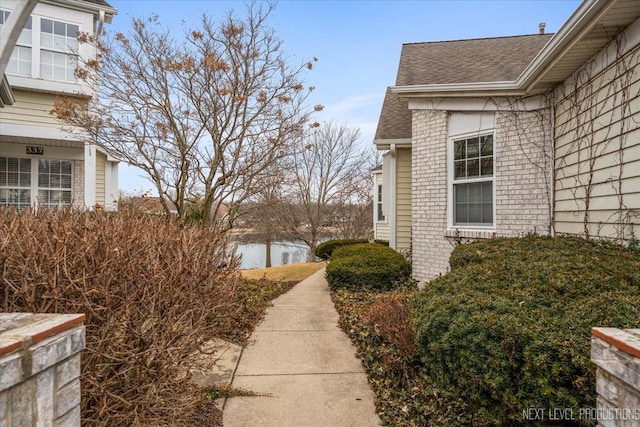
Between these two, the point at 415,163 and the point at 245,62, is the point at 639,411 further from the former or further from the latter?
the point at 245,62

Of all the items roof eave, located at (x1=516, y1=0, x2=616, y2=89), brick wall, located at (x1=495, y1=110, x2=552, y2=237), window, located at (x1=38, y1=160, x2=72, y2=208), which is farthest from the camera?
window, located at (x1=38, y1=160, x2=72, y2=208)

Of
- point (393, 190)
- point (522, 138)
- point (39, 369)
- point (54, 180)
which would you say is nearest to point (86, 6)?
point (54, 180)

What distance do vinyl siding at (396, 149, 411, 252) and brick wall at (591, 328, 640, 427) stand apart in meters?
7.20

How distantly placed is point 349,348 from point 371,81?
12.6 m

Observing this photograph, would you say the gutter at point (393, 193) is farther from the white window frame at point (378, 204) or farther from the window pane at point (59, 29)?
the window pane at point (59, 29)

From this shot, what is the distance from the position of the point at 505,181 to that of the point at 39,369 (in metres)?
6.80

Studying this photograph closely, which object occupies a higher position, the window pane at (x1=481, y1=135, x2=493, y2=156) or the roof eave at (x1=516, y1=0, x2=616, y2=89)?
the roof eave at (x1=516, y1=0, x2=616, y2=89)

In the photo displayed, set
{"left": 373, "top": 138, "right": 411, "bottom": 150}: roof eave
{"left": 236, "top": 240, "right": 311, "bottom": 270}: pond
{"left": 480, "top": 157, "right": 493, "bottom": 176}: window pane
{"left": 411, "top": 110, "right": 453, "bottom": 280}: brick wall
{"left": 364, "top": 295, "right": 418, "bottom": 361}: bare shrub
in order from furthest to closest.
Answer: {"left": 236, "top": 240, "right": 311, "bottom": 270}: pond < {"left": 373, "top": 138, "right": 411, "bottom": 150}: roof eave < {"left": 411, "top": 110, "right": 453, "bottom": 280}: brick wall < {"left": 480, "top": 157, "right": 493, "bottom": 176}: window pane < {"left": 364, "top": 295, "right": 418, "bottom": 361}: bare shrub

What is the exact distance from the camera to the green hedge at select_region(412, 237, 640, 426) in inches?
86.9

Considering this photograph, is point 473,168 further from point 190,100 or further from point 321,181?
point 321,181

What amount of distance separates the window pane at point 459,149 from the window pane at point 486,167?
0.43m

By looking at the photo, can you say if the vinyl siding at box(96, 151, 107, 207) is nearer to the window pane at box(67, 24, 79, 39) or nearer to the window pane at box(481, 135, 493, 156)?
the window pane at box(67, 24, 79, 39)

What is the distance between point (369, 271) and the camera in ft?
23.9

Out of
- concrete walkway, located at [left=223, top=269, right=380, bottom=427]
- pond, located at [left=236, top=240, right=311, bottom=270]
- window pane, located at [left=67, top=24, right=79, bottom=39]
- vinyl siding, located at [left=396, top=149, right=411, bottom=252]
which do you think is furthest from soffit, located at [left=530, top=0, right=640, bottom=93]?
pond, located at [left=236, top=240, right=311, bottom=270]
